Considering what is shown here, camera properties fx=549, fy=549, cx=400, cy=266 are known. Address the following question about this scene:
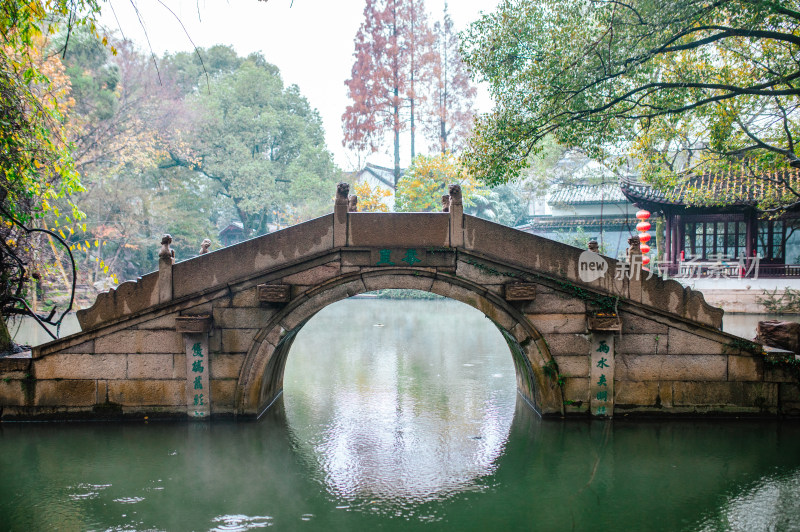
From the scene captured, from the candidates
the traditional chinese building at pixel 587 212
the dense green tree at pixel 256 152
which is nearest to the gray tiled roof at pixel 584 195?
the traditional chinese building at pixel 587 212

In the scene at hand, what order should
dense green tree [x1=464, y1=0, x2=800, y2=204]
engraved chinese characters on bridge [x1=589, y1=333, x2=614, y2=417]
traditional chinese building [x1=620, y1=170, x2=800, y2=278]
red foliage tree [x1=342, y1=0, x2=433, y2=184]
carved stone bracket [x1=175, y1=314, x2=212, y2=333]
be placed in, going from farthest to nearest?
red foliage tree [x1=342, y1=0, x2=433, y2=184]
traditional chinese building [x1=620, y1=170, x2=800, y2=278]
dense green tree [x1=464, y1=0, x2=800, y2=204]
engraved chinese characters on bridge [x1=589, y1=333, x2=614, y2=417]
carved stone bracket [x1=175, y1=314, x2=212, y2=333]

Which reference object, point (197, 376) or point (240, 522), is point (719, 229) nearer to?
point (197, 376)

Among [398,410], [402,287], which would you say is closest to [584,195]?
[398,410]

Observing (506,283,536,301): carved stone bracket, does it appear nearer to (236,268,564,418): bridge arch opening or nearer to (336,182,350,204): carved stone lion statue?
(236,268,564,418): bridge arch opening

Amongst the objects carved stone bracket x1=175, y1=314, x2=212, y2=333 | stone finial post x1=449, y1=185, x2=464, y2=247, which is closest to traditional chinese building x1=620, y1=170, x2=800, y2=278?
stone finial post x1=449, y1=185, x2=464, y2=247

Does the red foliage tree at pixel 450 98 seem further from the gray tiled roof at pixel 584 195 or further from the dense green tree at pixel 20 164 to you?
the dense green tree at pixel 20 164

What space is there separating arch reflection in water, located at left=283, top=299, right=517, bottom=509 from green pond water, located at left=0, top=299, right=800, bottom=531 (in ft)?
0.11

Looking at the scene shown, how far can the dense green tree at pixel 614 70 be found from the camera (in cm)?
690

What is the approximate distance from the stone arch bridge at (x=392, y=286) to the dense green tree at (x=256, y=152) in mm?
17584

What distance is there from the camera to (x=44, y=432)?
609 centimetres

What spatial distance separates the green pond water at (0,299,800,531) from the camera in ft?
14.8

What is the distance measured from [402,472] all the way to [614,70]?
5.91 m

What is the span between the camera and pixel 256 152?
81.6 ft

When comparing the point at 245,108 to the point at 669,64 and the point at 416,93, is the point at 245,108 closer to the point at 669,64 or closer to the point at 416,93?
the point at 416,93
